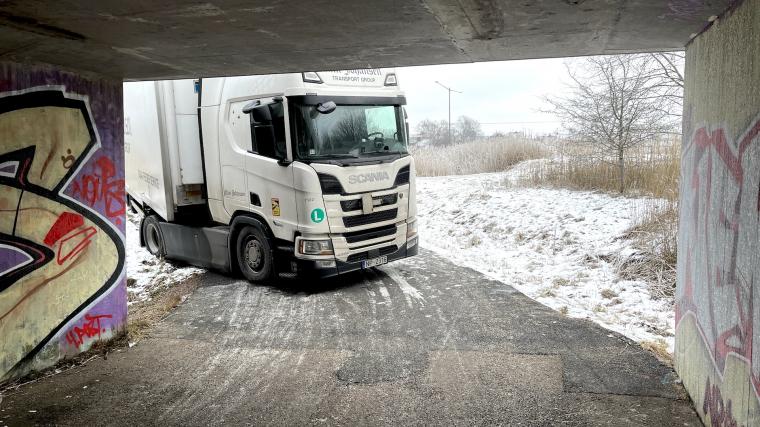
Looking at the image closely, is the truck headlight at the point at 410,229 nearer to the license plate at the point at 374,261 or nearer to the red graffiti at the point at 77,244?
the license plate at the point at 374,261

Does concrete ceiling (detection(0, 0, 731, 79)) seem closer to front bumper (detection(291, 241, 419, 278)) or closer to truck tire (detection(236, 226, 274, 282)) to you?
front bumper (detection(291, 241, 419, 278))

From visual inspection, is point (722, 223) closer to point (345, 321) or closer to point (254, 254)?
point (345, 321)

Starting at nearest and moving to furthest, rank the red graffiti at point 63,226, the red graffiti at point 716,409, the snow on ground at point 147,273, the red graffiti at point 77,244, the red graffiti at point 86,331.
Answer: the red graffiti at point 716,409 < the red graffiti at point 63,226 < the red graffiti at point 77,244 < the red graffiti at point 86,331 < the snow on ground at point 147,273

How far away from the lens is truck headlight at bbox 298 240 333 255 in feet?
24.7

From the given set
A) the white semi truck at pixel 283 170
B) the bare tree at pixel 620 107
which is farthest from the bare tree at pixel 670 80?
the white semi truck at pixel 283 170

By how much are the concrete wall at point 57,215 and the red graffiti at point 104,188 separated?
0.01 m

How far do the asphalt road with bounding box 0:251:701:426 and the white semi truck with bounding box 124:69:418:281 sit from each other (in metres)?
1.04

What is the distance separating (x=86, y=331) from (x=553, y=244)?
7.87 m

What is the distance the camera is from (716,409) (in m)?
3.52

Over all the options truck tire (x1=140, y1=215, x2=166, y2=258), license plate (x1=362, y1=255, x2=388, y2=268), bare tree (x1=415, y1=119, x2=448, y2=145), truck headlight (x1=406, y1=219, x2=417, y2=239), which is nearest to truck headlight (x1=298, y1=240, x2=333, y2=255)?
license plate (x1=362, y1=255, x2=388, y2=268)

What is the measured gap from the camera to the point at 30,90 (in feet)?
15.4

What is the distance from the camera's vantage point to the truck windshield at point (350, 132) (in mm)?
7477

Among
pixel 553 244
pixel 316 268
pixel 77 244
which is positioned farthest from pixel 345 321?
pixel 553 244

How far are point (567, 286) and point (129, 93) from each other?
338 inches
